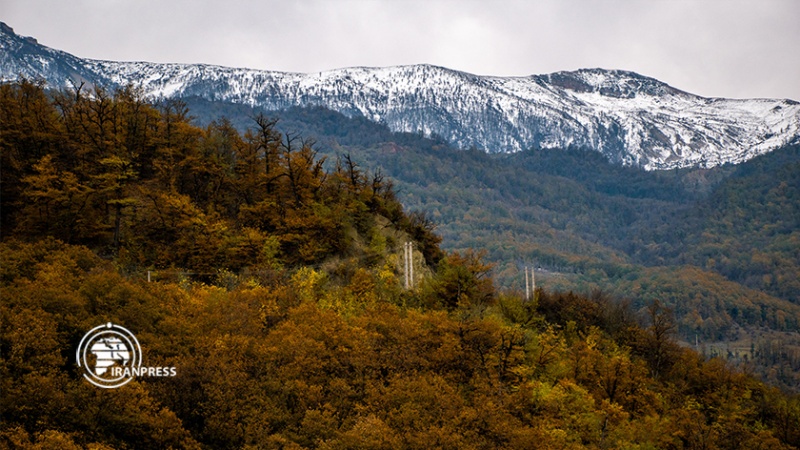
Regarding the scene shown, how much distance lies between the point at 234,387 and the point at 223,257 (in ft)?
64.1

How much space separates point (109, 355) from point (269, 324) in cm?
1288

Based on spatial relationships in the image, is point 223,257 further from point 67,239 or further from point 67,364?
point 67,364

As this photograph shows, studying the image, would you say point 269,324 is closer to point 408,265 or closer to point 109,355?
point 109,355

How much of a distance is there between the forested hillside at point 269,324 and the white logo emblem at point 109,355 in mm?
713

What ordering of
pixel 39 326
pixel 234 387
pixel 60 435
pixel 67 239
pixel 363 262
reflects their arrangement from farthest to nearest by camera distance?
pixel 363 262, pixel 67 239, pixel 234 387, pixel 39 326, pixel 60 435

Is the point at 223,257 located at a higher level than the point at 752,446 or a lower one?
higher

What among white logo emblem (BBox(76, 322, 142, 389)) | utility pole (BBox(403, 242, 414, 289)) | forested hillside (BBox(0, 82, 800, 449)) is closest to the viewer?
white logo emblem (BBox(76, 322, 142, 389))

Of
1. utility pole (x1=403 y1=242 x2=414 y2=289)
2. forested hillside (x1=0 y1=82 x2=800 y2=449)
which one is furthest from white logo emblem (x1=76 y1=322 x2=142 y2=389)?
utility pole (x1=403 y1=242 x2=414 y2=289)

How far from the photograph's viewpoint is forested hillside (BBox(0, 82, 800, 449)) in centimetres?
3531

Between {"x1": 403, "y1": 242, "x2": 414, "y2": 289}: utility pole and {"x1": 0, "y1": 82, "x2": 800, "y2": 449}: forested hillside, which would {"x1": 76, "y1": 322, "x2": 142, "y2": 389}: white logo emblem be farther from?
{"x1": 403, "y1": 242, "x2": 414, "y2": 289}: utility pole

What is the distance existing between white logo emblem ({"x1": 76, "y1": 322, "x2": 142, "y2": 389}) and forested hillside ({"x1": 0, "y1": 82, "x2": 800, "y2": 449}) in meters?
0.71

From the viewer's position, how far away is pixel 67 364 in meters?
35.7

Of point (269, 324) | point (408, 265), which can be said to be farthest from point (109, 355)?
point (408, 265)

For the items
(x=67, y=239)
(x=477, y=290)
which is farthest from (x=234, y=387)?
(x=477, y=290)
